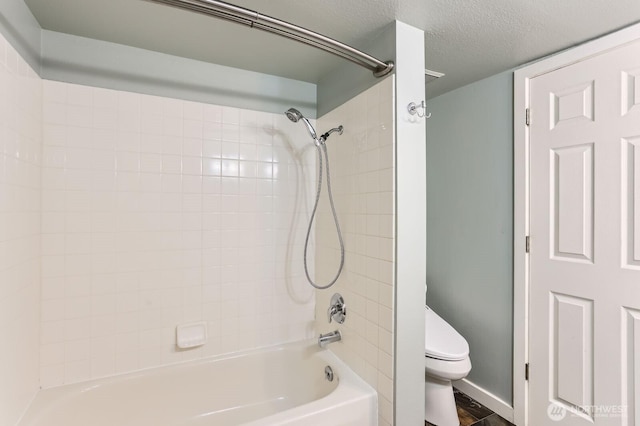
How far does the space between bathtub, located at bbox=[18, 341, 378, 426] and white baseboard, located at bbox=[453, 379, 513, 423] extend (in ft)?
3.00

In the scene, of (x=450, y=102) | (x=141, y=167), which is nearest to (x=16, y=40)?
(x=141, y=167)

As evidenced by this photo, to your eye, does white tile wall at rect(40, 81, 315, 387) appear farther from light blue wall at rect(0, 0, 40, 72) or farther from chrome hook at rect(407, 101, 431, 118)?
chrome hook at rect(407, 101, 431, 118)

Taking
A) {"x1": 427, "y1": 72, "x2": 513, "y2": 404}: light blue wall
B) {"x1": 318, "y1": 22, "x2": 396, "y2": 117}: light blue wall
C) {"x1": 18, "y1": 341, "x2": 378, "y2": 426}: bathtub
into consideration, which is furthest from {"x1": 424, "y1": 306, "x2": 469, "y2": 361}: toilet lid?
{"x1": 318, "y1": 22, "x2": 396, "y2": 117}: light blue wall

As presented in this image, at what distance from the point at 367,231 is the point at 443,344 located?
2.49 feet

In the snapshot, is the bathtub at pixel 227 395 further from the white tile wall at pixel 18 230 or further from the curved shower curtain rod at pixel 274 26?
the curved shower curtain rod at pixel 274 26

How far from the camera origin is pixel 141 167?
1.62m

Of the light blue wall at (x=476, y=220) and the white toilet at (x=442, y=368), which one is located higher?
the light blue wall at (x=476, y=220)

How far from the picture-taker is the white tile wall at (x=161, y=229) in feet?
4.89

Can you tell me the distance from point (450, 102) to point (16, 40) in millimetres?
2267

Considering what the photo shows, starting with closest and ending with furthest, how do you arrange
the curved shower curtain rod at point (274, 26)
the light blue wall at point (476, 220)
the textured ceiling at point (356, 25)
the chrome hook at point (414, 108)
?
the curved shower curtain rod at point (274, 26), the textured ceiling at point (356, 25), the chrome hook at point (414, 108), the light blue wall at point (476, 220)

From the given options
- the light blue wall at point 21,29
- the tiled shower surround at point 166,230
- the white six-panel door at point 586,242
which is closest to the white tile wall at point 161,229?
the tiled shower surround at point 166,230

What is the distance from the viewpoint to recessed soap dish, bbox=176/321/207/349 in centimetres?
169

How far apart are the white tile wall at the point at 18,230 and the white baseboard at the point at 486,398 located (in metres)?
2.29

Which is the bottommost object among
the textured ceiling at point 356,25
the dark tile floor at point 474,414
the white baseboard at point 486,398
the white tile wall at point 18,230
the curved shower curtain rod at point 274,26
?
the dark tile floor at point 474,414
